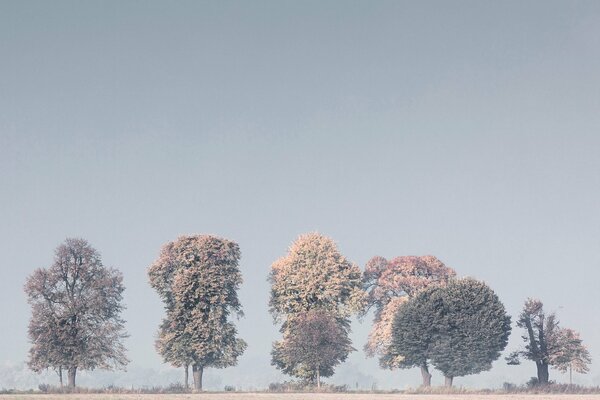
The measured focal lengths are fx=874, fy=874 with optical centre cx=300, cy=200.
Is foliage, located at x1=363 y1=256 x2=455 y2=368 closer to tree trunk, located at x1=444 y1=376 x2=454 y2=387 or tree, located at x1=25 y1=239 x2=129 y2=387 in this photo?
tree trunk, located at x1=444 y1=376 x2=454 y2=387

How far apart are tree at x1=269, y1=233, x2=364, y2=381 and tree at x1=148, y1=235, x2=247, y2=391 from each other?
26.1ft

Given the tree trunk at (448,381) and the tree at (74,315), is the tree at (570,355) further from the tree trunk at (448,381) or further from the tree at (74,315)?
the tree at (74,315)

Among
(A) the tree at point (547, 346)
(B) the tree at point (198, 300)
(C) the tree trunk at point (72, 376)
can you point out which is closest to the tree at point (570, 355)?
(A) the tree at point (547, 346)

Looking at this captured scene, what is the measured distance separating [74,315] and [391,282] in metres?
42.3

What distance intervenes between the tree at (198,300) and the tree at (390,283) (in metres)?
20.7

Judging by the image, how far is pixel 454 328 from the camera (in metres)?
106

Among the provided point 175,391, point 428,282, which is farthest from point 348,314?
point 175,391

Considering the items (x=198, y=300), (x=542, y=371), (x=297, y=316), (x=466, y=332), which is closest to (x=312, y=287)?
(x=297, y=316)

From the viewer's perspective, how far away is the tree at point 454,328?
105m

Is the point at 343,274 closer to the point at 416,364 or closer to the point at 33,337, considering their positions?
the point at 416,364

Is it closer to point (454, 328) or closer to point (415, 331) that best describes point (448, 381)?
point (454, 328)

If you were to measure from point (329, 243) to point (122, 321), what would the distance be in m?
30.0

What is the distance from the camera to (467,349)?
10444 cm

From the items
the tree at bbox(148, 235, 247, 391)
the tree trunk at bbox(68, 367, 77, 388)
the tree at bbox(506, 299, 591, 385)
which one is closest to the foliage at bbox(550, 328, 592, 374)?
the tree at bbox(506, 299, 591, 385)
